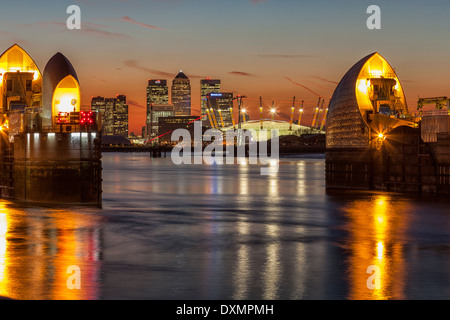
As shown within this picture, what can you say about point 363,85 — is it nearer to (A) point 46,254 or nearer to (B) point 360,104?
(B) point 360,104

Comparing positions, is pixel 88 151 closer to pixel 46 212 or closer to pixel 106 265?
pixel 46 212

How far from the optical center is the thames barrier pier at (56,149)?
38625mm

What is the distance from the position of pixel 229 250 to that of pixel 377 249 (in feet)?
17.6

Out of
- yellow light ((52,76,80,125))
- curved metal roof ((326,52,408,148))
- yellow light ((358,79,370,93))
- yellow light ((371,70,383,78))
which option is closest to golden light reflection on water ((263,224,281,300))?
yellow light ((52,76,80,125))

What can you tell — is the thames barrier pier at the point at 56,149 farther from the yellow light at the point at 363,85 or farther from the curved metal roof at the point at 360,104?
the yellow light at the point at 363,85

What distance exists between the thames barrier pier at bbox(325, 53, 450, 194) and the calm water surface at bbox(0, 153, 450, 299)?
4136 mm

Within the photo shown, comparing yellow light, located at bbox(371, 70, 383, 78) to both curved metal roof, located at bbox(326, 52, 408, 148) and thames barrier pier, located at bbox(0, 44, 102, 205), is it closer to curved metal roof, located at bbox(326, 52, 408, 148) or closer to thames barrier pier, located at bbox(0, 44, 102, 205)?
curved metal roof, located at bbox(326, 52, 408, 148)

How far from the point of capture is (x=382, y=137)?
1877 inches

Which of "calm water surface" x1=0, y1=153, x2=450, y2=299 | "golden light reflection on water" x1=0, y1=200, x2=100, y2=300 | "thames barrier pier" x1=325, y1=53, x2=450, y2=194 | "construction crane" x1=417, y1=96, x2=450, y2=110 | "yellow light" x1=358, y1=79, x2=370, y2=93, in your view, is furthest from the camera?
"construction crane" x1=417, y1=96, x2=450, y2=110

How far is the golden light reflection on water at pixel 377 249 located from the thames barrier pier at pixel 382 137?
20.2ft

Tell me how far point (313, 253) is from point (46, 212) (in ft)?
62.1

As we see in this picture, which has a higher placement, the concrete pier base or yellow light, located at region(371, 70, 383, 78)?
yellow light, located at region(371, 70, 383, 78)

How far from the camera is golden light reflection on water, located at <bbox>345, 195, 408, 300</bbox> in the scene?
15.6 meters
